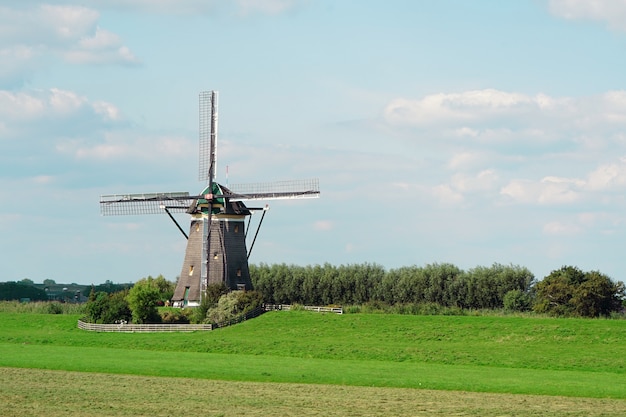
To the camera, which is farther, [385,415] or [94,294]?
[94,294]

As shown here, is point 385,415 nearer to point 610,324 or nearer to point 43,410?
point 43,410

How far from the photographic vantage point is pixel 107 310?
69375 mm

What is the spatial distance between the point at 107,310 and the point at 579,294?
32508 millimetres

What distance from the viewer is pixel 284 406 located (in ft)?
101

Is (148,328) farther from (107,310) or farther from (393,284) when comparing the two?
(393,284)

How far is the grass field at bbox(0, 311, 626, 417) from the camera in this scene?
107 feet

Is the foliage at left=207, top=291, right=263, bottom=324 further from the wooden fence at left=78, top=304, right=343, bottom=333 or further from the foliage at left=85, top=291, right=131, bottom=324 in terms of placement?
the foliage at left=85, top=291, right=131, bottom=324

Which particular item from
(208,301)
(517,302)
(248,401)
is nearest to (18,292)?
(208,301)

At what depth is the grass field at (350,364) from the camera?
3266 centimetres

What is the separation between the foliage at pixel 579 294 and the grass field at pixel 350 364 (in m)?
10.1

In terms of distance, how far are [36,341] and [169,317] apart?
12257mm

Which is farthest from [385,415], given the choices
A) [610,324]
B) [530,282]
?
[530,282]

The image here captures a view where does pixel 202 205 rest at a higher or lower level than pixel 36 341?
higher

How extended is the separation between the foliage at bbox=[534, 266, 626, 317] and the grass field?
1012cm
